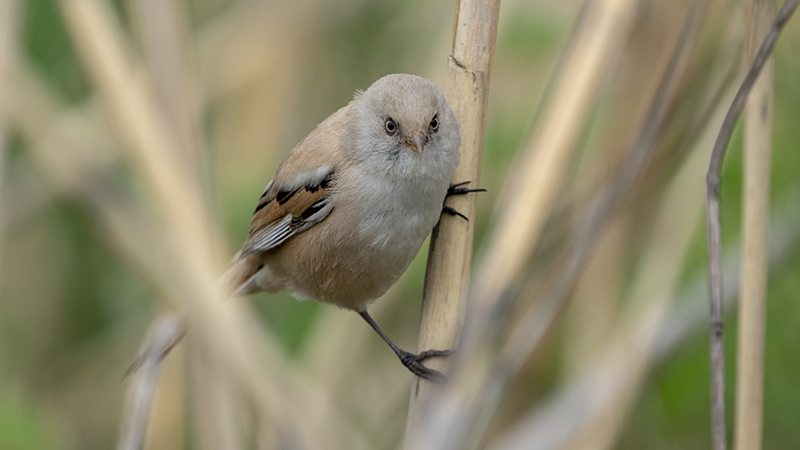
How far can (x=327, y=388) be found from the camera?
281 centimetres

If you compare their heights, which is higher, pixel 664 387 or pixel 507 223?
pixel 507 223

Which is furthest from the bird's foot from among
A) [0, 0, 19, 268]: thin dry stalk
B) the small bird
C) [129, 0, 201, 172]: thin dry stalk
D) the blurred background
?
[0, 0, 19, 268]: thin dry stalk

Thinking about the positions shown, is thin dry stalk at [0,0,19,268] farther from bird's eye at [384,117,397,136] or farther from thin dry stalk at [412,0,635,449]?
thin dry stalk at [412,0,635,449]

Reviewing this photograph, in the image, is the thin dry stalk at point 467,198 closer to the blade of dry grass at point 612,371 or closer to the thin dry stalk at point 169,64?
the blade of dry grass at point 612,371

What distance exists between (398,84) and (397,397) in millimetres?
1389

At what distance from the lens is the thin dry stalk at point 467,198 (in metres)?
1.90

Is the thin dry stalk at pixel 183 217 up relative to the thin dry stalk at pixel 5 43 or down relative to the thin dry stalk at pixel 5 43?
down

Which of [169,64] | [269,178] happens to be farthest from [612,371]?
[169,64]

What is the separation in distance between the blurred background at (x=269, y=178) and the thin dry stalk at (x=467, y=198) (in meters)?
0.18

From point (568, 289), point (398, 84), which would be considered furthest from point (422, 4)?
point (568, 289)

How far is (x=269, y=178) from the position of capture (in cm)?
310

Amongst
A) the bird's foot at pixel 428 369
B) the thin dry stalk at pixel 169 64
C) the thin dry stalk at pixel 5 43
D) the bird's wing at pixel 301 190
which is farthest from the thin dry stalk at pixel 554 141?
the thin dry stalk at pixel 5 43

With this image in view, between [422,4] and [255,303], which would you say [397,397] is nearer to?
[255,303]

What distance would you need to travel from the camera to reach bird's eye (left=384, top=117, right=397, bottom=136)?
7.32 feet
